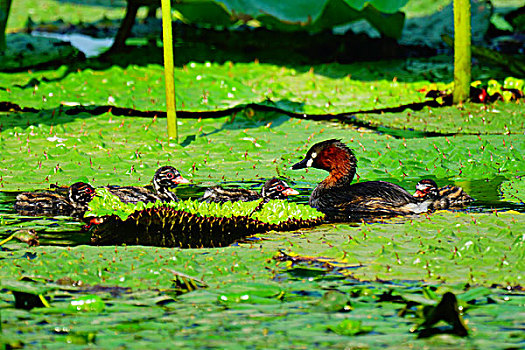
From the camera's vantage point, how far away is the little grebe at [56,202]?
6.97 m

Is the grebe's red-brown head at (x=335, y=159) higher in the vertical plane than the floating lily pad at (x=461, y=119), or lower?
lower

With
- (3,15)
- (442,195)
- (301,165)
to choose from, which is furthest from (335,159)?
(3,15)

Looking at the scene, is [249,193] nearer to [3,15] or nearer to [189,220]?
[189,220]

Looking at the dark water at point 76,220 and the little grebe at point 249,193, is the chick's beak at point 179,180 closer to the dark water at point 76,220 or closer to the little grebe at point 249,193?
the dark water at point 76,220

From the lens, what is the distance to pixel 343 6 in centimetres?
1234

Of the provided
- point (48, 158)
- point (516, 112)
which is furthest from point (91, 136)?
point (516, 112)

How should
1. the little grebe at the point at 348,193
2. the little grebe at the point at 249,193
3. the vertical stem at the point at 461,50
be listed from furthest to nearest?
the vertical stem at the point at 461,50
the little grebe at the point at 249,193
the little grebe at the point at 348,193

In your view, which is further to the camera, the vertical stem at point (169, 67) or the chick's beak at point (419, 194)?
the vertical stem at point (169, 67)

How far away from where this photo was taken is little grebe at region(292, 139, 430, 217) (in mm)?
7082

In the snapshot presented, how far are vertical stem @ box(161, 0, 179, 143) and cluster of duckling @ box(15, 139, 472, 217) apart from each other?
1815mm

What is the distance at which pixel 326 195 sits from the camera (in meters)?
7.40

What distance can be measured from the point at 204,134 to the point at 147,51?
13.6ft

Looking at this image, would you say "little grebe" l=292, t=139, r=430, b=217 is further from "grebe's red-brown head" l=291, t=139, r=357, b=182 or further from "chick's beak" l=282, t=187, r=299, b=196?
"chick's beak" l=282, t=187, r=299, b=196

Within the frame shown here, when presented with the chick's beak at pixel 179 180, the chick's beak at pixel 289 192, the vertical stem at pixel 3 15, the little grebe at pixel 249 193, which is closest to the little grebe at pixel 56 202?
the chick's beak at pixel 179 180
